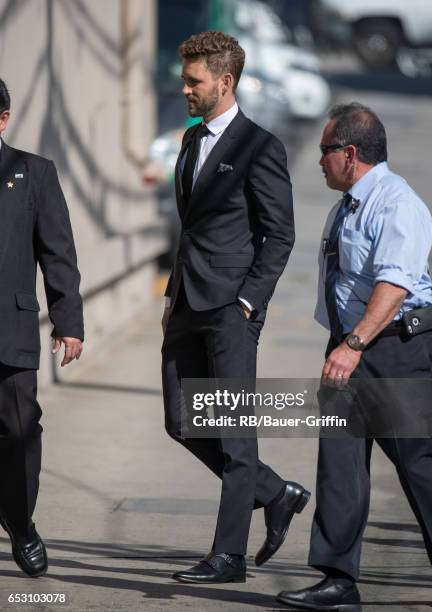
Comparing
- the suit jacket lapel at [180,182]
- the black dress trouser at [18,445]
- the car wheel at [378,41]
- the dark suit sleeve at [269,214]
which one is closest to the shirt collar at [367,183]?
the dark suit sleeve at [269,214]

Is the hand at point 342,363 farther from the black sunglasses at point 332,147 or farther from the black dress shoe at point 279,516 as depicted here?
the black dress shoe at point 279,516

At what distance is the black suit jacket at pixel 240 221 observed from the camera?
521cm

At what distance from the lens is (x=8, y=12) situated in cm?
842

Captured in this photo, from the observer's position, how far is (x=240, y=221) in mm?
5270

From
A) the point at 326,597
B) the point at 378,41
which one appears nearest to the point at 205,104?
the point at 326,597

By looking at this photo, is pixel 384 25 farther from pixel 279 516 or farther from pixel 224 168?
pixel 279 516

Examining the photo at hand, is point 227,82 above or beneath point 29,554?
above

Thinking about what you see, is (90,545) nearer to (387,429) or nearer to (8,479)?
(8,479)

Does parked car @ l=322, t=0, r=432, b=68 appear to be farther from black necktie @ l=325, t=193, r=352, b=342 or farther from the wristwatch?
the wristwatch

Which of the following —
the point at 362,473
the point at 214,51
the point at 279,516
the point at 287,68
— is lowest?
the point at 279,516

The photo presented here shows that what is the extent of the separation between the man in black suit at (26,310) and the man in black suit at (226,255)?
45 centimetres

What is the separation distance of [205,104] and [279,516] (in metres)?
1.60

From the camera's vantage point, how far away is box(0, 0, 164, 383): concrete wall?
8.93m

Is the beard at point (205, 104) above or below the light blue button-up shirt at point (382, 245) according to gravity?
above
